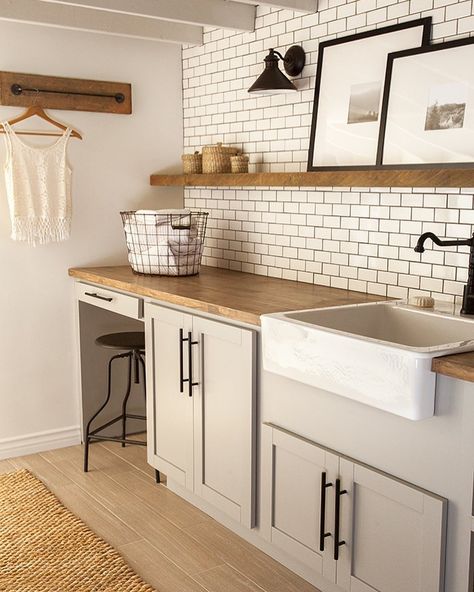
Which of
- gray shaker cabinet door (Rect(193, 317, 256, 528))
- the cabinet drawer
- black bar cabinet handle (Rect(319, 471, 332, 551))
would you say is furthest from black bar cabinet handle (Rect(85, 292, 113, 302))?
black bar cabinet handle (Rect(319, 471, 332, 551))

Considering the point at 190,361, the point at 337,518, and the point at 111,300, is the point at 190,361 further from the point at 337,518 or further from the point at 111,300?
A: the point at 337,518

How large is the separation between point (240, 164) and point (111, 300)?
100 cm

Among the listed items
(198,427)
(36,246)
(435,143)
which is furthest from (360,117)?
(36,246)

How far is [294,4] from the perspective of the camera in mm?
3527

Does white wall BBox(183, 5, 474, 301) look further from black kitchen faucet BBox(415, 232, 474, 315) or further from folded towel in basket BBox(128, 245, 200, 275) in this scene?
folded towel in basket BBox(128, 245, 200, 275)

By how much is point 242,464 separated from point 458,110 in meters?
1.65

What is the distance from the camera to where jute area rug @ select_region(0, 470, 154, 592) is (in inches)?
116

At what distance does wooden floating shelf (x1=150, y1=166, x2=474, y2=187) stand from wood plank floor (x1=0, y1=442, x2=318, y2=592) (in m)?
1.60

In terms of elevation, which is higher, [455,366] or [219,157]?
[219,157]

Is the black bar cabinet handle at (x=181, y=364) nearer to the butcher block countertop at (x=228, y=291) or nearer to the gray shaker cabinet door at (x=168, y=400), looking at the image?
the gray shaker cabinet door at (x=168, y=400)

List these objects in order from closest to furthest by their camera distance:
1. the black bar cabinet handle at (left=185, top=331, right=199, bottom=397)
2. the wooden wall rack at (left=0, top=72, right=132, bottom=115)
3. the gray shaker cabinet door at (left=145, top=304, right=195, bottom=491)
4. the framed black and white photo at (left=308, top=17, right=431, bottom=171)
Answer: the framed black and white photo at (left=308, top=17, right=431, bottom=171) → the black bar cabinet handle at (left=185, top=331, right=199, bottom=397) → the gray shaker cabinet door at (left=145, top=304, right=195, bottom=491) → the wooden wall rack at (left=0, top=72, right=132, bottom=115)

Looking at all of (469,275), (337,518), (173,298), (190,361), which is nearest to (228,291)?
(173,298)

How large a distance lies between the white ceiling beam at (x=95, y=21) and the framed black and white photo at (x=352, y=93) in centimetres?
118

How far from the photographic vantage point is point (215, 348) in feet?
10.6
